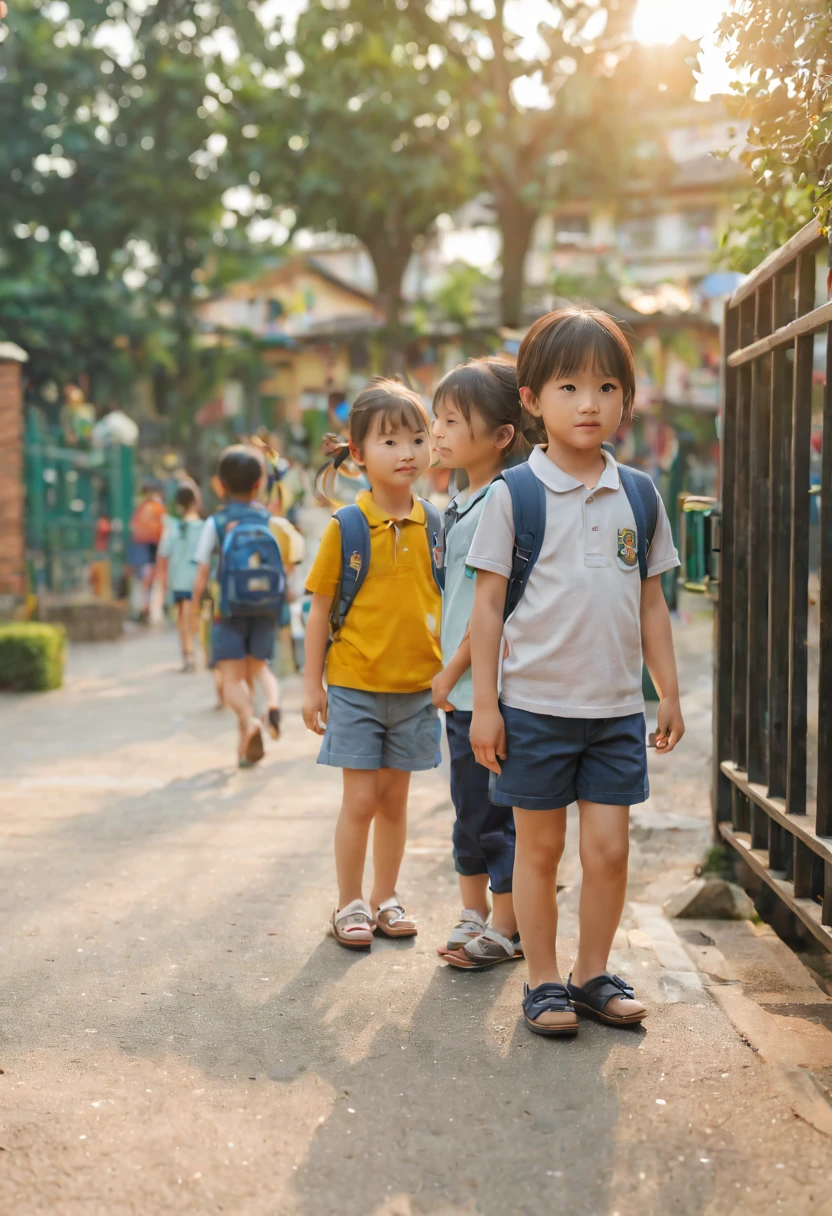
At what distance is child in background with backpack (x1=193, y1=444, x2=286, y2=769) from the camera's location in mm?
6977

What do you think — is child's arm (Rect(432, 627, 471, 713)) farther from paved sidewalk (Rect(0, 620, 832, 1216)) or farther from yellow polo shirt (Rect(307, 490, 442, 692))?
paved sidewalk (Rect(0, 620, 832, 1216))

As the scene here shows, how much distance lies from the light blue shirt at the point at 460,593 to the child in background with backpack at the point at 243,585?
129 inches

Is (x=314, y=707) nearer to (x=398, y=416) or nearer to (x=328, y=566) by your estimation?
(x=328, y=566)

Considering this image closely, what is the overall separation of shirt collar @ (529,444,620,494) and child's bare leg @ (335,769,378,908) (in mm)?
1181

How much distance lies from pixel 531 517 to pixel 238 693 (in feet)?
13.8

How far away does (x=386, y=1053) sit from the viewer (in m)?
3.03

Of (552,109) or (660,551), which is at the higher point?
(552,109)

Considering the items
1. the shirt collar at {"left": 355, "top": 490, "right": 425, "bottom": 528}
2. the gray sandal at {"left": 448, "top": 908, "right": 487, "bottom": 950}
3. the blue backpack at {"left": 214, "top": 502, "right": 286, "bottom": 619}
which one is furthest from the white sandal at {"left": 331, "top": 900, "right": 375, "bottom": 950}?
the blue backpack at {"left": 214, "top": 502, "right": 286, "bottom": 619}

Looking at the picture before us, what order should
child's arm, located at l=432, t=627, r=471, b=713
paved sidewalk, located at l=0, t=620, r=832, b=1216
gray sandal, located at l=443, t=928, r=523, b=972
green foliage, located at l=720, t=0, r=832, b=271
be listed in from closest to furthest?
1. paved sidewalk, located at l=0, t=620, r=832, b=1216
2. green foliage, located at l=720, t=0, r=832, b=271
3. child's arm, located at l=432, t=627, r=471, b=713
4. gray sandal, located at l=443, t=928, r=523, b=972

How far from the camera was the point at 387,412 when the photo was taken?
3.86 meters

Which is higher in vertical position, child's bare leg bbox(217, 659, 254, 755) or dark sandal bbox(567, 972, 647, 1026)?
child's bare leg bbox(217, 659, 254, 755)

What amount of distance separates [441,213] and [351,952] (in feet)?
69.0

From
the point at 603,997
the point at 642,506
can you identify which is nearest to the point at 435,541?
the point at 642,506

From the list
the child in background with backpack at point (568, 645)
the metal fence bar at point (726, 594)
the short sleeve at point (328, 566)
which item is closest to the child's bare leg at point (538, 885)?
the child in background with backpack at point (568, 645)
